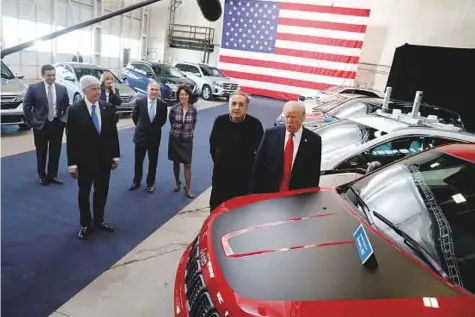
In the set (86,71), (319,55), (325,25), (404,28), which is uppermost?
(404,28)

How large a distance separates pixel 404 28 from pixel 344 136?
48.3 ft

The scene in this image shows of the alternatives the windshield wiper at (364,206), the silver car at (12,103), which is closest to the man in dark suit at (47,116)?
the silver car at (12,103)

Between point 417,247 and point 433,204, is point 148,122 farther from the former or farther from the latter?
point 417,247

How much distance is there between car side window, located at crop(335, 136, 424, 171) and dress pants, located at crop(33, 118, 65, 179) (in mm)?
3555

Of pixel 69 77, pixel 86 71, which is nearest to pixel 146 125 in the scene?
pixel 69 77

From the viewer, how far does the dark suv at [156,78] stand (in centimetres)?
1228

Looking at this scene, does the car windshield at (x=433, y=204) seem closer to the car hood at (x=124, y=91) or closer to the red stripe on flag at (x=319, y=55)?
the car hood at (x=124, y=91)

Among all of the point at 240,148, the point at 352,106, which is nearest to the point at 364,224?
the point at 240,148

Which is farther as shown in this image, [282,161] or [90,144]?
[90,144]

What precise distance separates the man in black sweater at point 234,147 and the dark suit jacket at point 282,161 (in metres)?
0.32

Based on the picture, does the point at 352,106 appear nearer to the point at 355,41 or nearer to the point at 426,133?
the point at 426,133

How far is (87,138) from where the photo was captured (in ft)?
10.9

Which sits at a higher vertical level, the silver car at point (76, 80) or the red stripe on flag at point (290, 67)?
the red stripe on flag at point (290, 67)

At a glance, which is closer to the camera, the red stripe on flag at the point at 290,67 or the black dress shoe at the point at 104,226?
the black dress shoe at the point at 104,226
